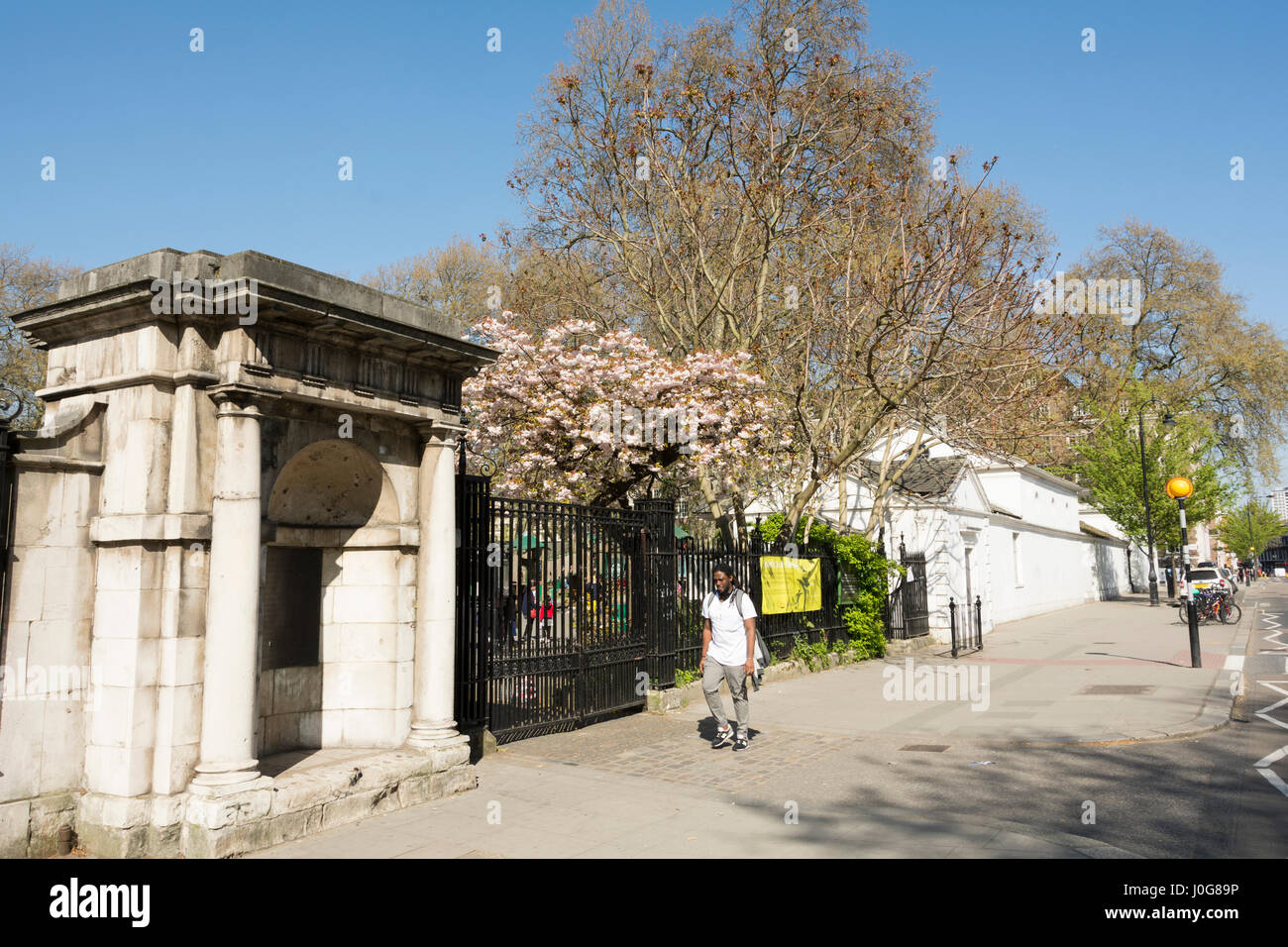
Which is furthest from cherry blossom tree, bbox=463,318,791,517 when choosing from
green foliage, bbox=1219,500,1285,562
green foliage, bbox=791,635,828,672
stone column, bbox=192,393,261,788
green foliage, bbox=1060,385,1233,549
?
green foliage, bbox=1219,500,1285,562

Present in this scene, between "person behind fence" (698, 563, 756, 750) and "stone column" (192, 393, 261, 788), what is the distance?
498 centimetres

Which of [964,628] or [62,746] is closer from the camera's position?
[62,746]

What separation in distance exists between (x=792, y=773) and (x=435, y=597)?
3870 millimetres

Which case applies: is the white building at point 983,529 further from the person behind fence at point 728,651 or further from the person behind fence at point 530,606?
the person behind fence at point 530,606

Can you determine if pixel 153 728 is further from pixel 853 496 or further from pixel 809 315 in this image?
pixel 853 496

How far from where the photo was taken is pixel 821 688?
14375 mm

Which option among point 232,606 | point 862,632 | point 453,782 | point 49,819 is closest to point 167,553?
point 232,606

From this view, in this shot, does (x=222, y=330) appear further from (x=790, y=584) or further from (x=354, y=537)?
(x=790, y=584)

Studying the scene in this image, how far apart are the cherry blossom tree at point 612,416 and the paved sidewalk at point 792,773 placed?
15.2 feet

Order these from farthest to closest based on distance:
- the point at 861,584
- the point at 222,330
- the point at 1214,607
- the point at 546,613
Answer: the point at 1214,607 → the point at 861,584 → the point at 546,613 → the point at 222,330

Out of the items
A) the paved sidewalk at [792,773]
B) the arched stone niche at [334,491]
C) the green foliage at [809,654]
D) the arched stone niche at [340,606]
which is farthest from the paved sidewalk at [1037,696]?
the arched stone niche at [334,491]

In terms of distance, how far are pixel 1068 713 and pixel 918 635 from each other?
9.85 m

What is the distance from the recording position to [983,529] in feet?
91.2
